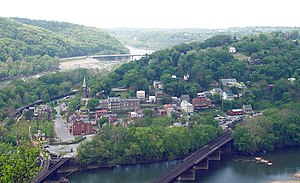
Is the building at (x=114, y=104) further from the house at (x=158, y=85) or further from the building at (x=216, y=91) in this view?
the building at (x=216, y=91)

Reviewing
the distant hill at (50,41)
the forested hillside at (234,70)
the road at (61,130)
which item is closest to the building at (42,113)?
→ the road at (61,130)

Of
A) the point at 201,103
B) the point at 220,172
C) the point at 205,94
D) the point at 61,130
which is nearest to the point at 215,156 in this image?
the point at 220,172

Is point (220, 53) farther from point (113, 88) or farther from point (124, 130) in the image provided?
point (124, 130)

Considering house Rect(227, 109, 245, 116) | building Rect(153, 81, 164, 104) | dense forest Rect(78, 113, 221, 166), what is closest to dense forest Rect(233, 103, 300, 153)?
dense forest Rect(78, 113, 221, 166)

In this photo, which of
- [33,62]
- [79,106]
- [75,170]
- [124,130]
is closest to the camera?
[75,170]

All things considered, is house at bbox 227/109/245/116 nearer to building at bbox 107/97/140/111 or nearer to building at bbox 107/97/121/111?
building at bbox 107/97/140/111

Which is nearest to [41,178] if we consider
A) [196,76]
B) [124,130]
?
[124,130]
